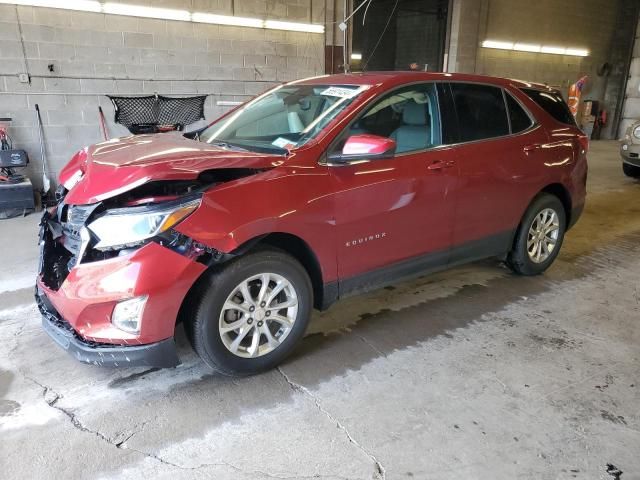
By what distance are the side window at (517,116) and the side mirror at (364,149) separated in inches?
58.6

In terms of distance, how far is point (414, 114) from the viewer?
323cm

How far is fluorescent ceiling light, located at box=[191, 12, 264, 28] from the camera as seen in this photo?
7.34 meters

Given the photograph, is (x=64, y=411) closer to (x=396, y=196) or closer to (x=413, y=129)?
(x=396, y=196)

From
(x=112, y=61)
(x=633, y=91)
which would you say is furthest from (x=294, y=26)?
(x=633, y=91)

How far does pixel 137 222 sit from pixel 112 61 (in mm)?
5615

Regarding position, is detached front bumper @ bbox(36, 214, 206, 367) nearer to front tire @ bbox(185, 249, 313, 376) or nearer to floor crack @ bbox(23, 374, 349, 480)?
front tire @ bbox(185, 249, 313, 376)

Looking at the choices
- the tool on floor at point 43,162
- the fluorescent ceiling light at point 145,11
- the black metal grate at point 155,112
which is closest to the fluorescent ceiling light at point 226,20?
the fluorescent ceiling light at point 145,11

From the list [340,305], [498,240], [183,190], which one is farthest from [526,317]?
[183,190]

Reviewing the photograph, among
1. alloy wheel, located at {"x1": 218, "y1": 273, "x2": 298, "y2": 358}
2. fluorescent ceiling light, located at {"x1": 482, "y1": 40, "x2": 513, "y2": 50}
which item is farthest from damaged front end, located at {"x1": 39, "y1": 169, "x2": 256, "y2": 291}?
fluorescent ceiling light, located at {"x1": 482, "y1": 40, "x2": 513, "y2": 50}

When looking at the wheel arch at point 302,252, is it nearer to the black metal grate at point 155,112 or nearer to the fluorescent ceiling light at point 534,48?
the black metal grate at point 155,112

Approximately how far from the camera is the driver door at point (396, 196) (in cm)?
279

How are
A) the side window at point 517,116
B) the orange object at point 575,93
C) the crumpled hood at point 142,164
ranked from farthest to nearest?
the orange object at point 575,93 → the side window at point 517,116 → the crumpled hood at point 142,164

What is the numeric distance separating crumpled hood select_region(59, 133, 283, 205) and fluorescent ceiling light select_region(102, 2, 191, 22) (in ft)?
15.7

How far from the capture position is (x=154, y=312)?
2244mm
